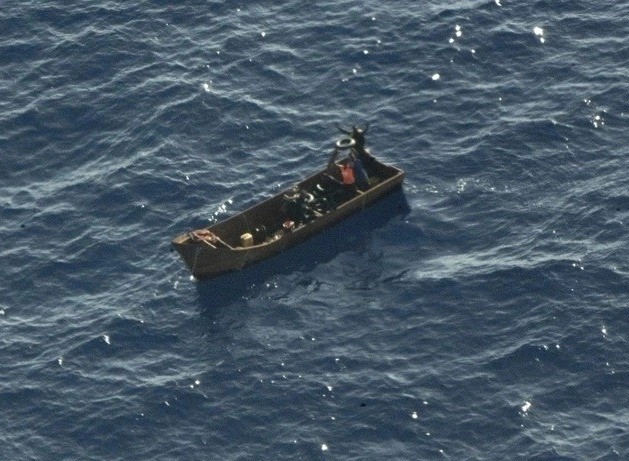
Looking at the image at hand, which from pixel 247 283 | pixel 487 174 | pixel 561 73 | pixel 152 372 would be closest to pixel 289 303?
pixel 247 283

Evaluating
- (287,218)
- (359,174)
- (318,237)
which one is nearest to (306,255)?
(318,237)

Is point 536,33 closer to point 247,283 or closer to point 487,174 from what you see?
point 487,174

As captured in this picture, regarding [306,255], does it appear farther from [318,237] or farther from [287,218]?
[287,218]

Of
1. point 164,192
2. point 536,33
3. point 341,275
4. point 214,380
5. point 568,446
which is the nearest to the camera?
point 568,446

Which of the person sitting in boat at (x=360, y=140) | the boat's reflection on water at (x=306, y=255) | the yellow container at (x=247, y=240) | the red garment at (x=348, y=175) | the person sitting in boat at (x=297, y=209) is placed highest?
the person sitting in boat at (x=360, y=140)

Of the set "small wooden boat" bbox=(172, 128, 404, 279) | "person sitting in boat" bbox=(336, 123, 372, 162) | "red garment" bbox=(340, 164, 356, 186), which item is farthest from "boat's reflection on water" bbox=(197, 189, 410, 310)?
"person sitting in boat" bbox=(336, 123, 372, 162)

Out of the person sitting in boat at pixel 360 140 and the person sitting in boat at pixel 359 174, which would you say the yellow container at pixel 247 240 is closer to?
the person sitting in boat at pixel 359 174

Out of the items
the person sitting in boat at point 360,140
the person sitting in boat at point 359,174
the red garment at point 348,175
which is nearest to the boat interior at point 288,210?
the person sitting in boat at point 359,174
